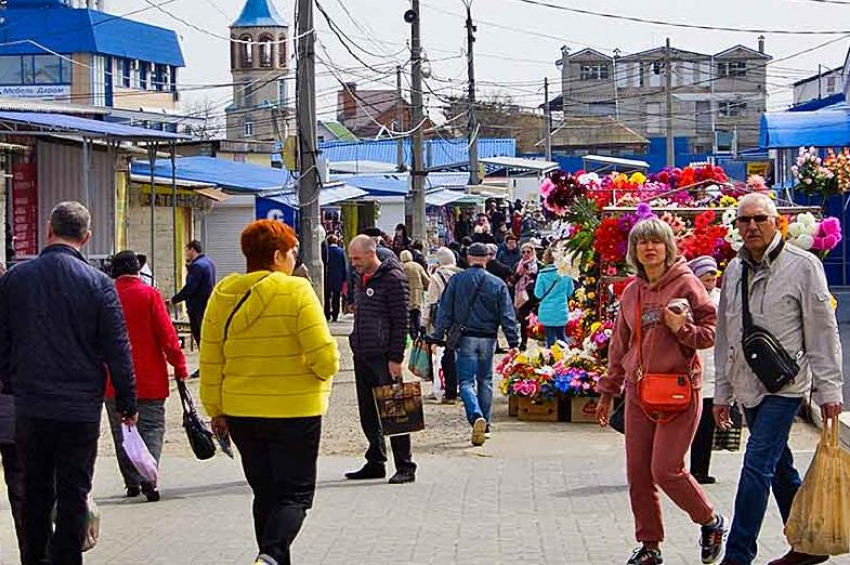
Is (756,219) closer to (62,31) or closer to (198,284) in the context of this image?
(198,284)

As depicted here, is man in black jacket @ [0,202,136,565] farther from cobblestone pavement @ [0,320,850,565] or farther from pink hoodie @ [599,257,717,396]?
pink hoodie @ [599,257,717,396]

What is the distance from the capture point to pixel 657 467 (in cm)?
770

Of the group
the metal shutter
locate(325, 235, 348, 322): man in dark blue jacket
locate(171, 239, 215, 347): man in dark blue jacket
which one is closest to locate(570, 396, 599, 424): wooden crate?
locate(171, 239, 215, 347): man in dark blue jacket

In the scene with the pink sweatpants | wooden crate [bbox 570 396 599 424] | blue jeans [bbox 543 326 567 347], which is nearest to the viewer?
the pink sweatpants

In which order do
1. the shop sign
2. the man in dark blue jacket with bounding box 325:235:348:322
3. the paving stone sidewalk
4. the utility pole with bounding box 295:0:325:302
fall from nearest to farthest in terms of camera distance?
the paving stone sidewalk → the utility pole with bounding box 295:0:325:302 → the man in dark blue jacket with bounding box 325:235:348:322 → the shop sign

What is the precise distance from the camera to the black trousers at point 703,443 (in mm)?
10727

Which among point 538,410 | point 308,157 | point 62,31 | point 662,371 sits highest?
point 62,31

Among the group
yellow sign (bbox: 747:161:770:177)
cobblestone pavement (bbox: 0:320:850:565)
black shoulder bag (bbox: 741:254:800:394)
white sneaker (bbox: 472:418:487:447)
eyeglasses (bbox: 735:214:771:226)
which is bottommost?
cobblestone pavement (bbox: 0:320:850:565)

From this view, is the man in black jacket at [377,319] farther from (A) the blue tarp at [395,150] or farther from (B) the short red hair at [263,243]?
(A) the blue tarp at [395,150]

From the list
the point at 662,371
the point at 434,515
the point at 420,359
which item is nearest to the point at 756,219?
the point at 662,371

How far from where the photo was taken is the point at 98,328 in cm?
745

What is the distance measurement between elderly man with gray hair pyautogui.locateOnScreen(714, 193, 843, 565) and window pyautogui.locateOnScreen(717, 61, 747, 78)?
365 ft

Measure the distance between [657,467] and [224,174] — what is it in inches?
903

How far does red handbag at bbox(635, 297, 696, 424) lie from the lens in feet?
25.3
